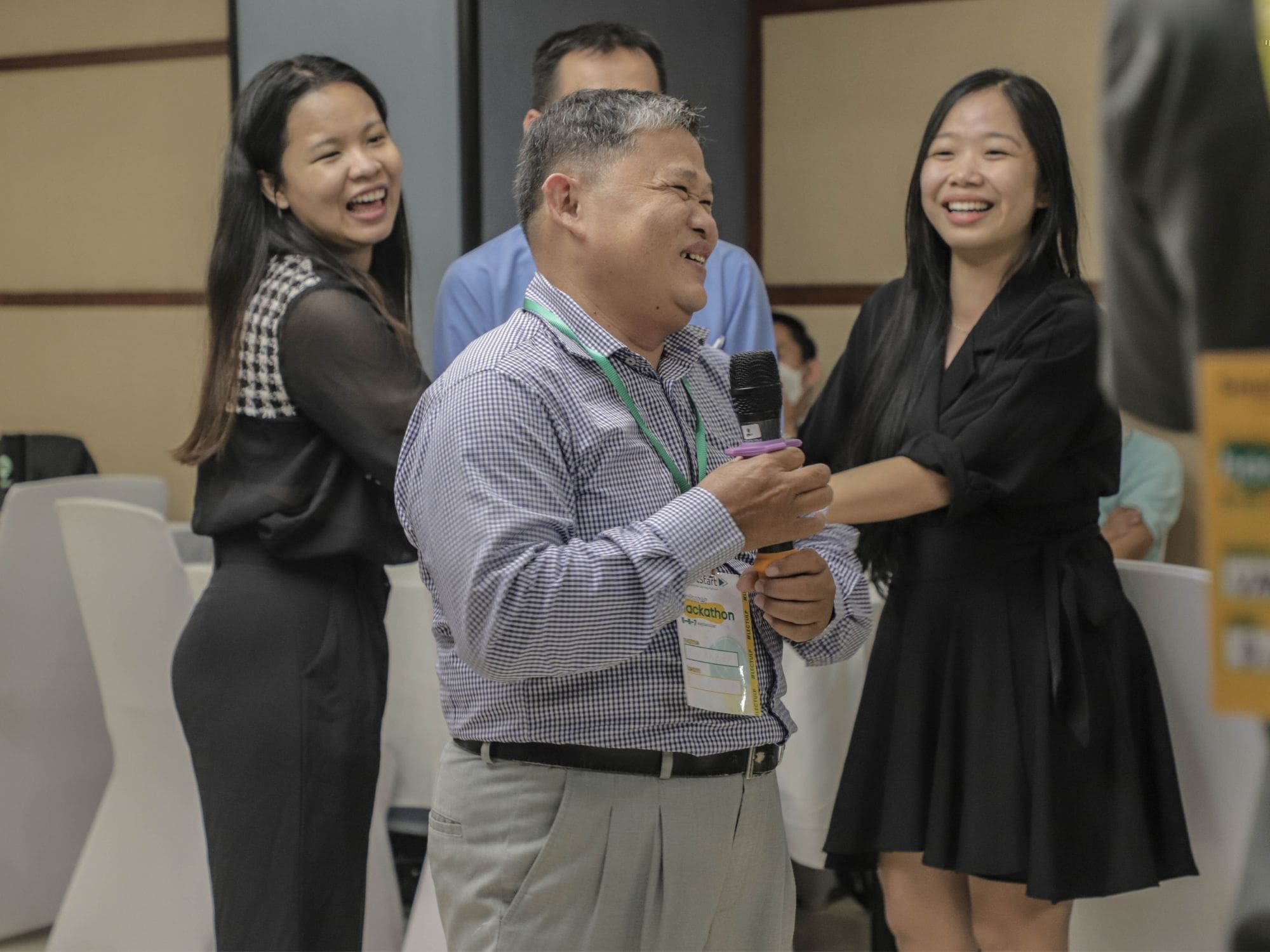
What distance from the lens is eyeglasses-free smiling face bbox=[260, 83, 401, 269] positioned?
80.0 inches

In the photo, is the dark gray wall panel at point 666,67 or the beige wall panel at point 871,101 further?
the beige wall panel at point 871,101

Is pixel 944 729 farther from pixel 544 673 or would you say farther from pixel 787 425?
pixel 787 425

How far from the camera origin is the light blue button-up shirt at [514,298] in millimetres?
2279

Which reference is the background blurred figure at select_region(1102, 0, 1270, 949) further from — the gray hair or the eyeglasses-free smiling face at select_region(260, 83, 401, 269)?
the eyeglasses-free smiling face at select_region(260, 83, 401, 269)

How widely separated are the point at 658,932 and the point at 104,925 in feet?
6.13

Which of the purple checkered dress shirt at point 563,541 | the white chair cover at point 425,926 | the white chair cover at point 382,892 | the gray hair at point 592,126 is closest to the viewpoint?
the purple checkered dress shirt at point 563,541

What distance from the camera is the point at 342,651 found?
198cm

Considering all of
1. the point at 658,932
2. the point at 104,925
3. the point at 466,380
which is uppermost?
the point at 466,380

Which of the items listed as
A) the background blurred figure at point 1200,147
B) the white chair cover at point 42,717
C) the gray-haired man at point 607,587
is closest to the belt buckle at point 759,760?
the gray-haired man at point 607,587

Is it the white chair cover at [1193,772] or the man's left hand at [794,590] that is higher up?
the man's left hand at [794,590]

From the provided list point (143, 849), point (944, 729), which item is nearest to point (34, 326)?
point (143, 849)

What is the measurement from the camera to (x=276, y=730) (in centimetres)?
194

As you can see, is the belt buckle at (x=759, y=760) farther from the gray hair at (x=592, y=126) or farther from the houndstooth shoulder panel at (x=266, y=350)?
the houndstooth shoulder panel at (x=266, y=350)

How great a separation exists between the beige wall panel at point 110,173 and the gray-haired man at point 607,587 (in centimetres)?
395
